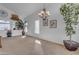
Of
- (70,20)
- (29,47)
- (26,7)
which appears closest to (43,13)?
(26,7)

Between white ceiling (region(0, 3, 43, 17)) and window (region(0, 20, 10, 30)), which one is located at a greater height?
white ceiling (region(0, 3, 43, 17))

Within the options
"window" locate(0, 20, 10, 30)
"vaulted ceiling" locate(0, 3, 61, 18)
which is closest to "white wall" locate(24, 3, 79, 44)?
"vaulted ceiling" locate(0, 3, 61, 18)

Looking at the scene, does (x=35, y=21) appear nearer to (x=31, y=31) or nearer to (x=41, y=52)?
(x=31, y=31)

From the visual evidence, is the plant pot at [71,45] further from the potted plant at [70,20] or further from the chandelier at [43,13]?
the chandelier at [43,13]

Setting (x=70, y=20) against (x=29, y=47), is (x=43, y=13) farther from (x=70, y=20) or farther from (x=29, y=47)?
(x=29, y=47)

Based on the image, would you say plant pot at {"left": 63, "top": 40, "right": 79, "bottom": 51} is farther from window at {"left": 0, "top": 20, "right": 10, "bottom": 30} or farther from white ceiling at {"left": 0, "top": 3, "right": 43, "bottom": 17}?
window at {"left": 0, "top": 20, "right": 10, "bottom": 30}

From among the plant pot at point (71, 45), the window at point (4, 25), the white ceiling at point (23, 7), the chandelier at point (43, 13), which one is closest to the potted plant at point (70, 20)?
the plant pot at point (71, 45)

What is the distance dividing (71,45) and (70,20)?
0.43m

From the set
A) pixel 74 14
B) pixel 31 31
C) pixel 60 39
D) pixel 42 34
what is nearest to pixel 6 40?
pixel 31 31

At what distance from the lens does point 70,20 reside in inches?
100

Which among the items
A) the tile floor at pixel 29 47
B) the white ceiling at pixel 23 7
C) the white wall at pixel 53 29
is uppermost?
the white ceiling at pixel 23 7

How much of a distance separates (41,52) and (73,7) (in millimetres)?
963

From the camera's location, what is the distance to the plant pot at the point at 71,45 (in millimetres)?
2547

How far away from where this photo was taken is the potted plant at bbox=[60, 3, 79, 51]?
2537mm
